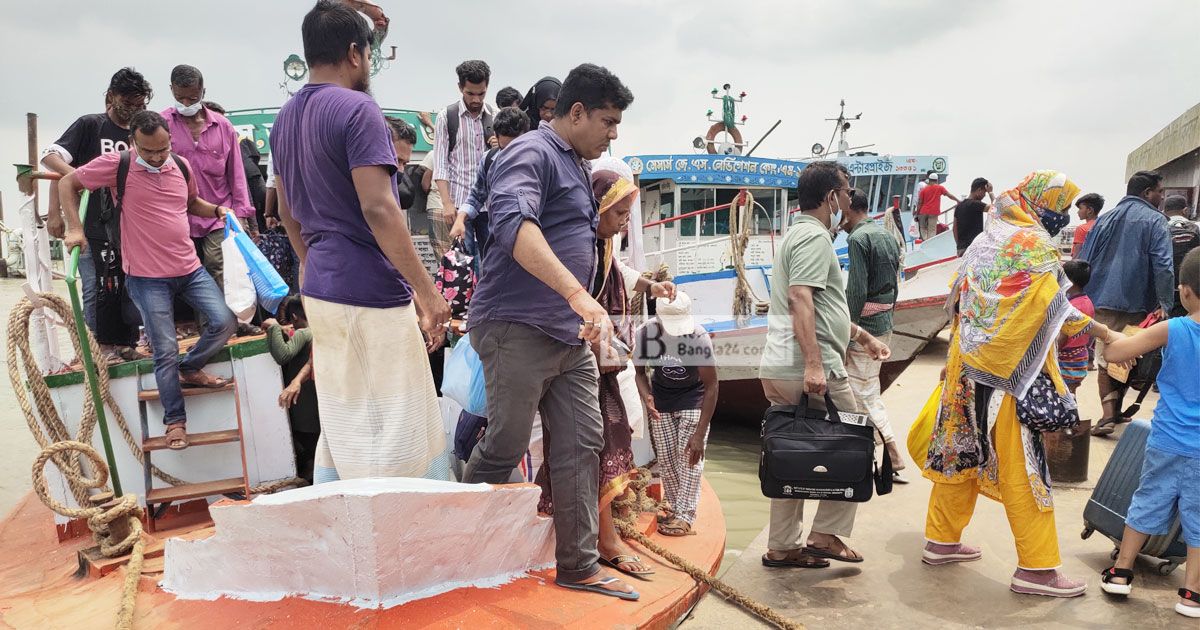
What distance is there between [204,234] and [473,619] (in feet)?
9.94

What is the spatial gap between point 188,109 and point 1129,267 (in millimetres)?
7233

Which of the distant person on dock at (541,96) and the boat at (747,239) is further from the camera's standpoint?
the boat at (747,239)

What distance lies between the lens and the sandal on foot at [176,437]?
3.39m

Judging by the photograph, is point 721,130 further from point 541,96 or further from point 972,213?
point 541,96

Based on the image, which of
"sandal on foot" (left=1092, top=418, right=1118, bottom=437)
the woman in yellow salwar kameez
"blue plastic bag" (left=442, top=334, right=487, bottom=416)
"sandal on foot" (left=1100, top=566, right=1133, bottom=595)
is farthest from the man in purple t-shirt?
"sandal on foot" (left=1092, top=418, right=1118, bottom=437)

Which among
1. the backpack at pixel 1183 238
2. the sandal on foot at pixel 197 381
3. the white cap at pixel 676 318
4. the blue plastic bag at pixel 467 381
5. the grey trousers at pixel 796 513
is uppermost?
the backpack at pixel 1183 238

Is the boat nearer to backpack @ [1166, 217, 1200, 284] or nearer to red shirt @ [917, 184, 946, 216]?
red shirt @ [917, 184, 946, 216]

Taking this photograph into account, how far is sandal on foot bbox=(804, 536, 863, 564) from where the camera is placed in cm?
356

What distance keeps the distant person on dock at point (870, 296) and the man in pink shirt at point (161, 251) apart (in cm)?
377

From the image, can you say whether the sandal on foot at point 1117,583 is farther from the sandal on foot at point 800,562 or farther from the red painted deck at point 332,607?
the red painted deck at point 332,607

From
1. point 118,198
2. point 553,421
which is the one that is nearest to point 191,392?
point 118,198

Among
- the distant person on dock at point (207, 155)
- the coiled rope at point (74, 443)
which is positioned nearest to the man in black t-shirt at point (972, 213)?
the distant person on dock at point (207, 155)

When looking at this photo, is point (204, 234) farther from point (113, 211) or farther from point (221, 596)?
point (221, 596)

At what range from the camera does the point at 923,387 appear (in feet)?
27.9
